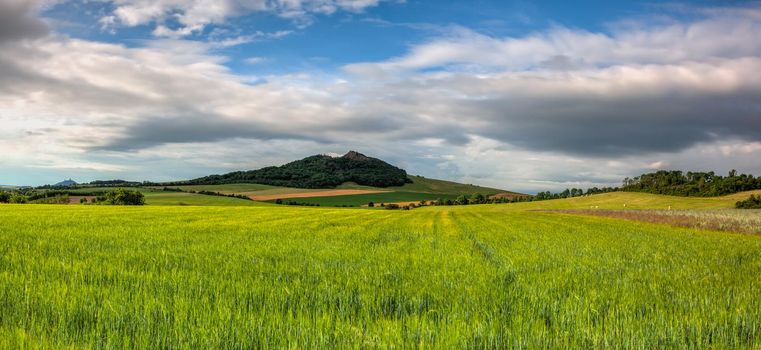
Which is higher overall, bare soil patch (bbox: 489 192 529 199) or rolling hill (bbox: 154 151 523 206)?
rolling hill (bbox: 154 151 523 206)

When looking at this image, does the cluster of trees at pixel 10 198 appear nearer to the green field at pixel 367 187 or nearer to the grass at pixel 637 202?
the green field at pixel 367 187

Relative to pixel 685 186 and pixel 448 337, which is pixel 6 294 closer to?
pixel 448 337

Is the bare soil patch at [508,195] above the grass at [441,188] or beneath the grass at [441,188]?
beneath

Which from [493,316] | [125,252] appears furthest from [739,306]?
[125,252]

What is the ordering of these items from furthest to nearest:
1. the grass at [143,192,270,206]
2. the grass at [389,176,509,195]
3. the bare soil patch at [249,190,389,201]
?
the grass at [389,176,509,195] < the bare soil patch at [249,190,389,201] < the grass at [143,192,270,206]

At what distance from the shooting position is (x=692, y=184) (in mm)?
134000

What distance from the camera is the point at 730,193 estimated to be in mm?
123375

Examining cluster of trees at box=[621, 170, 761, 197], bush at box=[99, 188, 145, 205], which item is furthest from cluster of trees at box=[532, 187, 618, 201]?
bush at box=[99, 188, 145, 205]

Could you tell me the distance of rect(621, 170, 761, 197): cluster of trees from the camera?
12594cm

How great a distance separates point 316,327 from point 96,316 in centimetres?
287

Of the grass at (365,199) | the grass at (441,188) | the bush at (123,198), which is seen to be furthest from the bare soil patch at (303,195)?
the bush at (123,198)

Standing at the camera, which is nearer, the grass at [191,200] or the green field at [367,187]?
the grass at [191,200]

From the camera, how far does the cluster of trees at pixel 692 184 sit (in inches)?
4958

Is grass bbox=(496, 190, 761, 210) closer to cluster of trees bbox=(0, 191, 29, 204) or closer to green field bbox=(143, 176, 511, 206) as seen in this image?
green field bbox=(143, 176, 511, 206)
